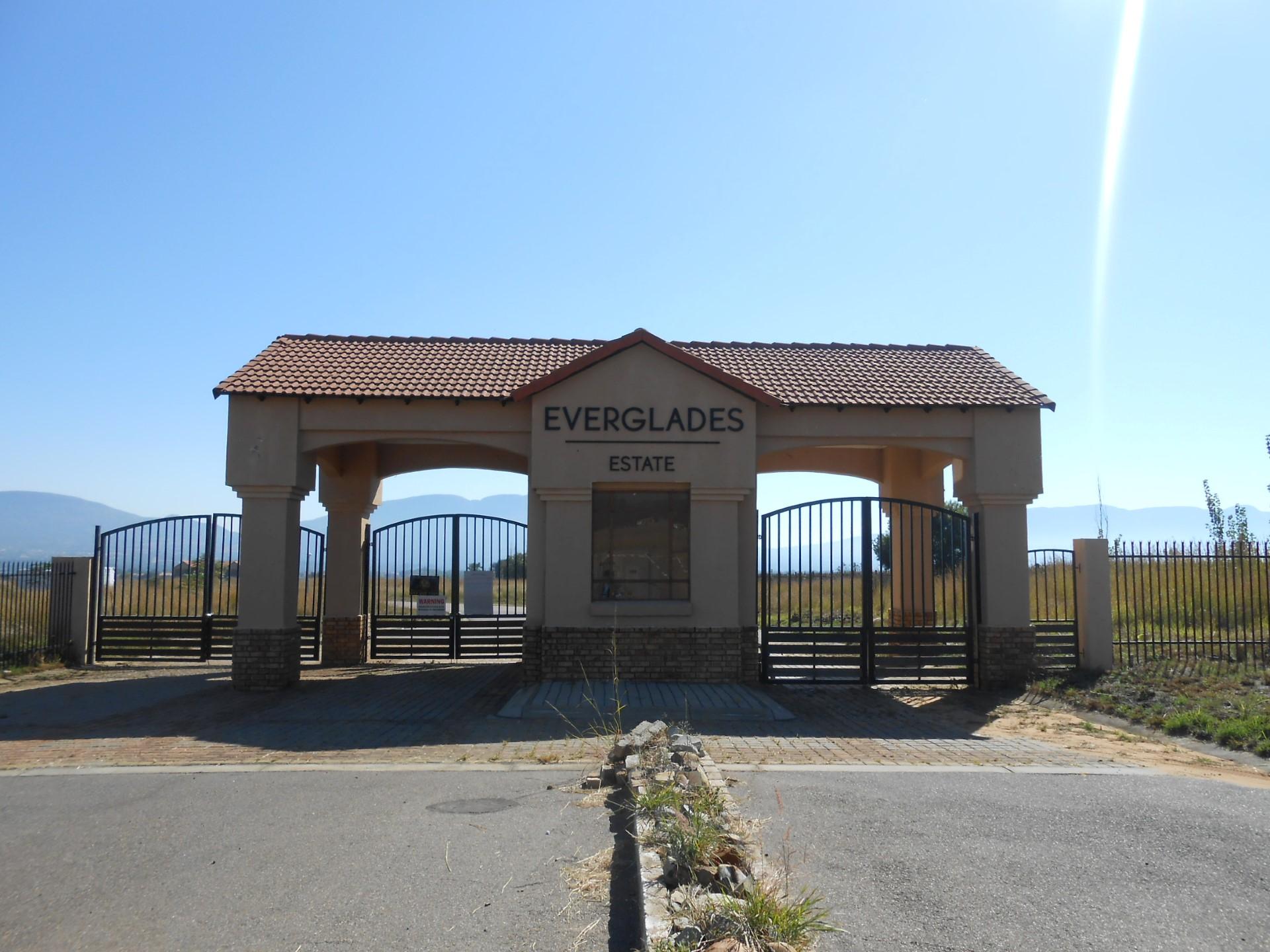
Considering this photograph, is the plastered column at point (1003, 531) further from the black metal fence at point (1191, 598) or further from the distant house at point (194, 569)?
the distant house at point (194, 569)

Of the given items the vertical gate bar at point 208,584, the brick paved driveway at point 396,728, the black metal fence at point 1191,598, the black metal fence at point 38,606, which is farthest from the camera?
the vertical gate bar at point 208,584

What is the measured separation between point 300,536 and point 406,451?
4011mm

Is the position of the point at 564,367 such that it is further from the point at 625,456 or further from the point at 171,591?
the point at 171,591

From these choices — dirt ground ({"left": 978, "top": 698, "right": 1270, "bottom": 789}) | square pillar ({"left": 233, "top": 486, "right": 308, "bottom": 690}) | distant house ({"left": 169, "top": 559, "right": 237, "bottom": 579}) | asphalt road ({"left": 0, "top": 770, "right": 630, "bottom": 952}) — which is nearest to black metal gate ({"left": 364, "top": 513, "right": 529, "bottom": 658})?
distant house ({"left": 169, "top": 559, "right": 237, "bottom": 579})

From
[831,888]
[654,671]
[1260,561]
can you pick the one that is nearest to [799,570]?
[654,671]

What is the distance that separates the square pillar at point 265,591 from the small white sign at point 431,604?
4.14 metres

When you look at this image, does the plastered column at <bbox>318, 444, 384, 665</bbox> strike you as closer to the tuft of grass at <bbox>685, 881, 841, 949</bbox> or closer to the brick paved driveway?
the brick paved driveway

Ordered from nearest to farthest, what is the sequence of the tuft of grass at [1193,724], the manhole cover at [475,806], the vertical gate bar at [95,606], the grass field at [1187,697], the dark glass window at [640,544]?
the manhole cover at [475,806]
the grass field at [1187,697]
the tuft of grass at [1193,724]
the dark glass window at [640,544]
the vertical gate bar at [95,606]

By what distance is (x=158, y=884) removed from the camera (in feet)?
18.5

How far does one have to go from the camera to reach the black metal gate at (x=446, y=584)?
18906mm

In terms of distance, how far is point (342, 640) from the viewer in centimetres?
1872

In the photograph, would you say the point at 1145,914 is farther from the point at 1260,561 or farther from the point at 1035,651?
the point at 1260,561

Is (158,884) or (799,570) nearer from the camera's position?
(158,884)

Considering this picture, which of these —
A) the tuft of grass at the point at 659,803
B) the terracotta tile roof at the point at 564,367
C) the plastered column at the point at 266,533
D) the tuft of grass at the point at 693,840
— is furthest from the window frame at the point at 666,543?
the tuft of grass at the point at 693,840
